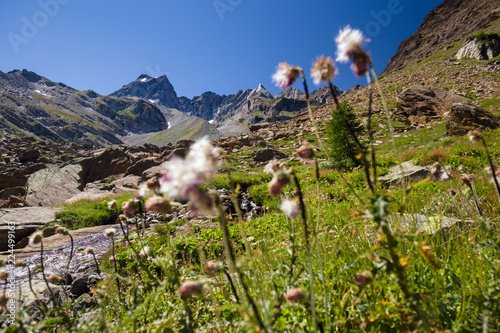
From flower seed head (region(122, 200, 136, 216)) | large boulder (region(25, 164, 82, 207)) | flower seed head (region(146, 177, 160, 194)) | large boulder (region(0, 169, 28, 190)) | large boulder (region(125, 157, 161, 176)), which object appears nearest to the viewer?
flower seed head (region(146, 177, 160, 194))

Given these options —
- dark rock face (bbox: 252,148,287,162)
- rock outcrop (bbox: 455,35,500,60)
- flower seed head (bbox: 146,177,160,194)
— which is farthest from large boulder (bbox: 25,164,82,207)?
rock outcrop (bbox: 455,35,500,60)

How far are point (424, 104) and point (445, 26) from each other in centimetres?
6885

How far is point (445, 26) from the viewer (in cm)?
6988

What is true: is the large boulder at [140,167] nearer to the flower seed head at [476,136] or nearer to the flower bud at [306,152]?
the flower bud at [306,152]

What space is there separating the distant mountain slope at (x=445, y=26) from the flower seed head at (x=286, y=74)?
80.3 m

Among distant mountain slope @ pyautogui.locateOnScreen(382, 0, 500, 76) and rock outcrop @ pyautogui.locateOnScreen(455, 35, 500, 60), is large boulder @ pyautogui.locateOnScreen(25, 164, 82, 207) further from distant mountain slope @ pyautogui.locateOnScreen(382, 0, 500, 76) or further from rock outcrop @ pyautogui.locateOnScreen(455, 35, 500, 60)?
distant mountain slope @ pyautogui.locateOnScreen(382, 0, 500, 76)

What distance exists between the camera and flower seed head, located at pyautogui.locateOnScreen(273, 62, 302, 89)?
1.43 metres

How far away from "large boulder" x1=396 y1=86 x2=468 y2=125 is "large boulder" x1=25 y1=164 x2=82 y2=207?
3418cm

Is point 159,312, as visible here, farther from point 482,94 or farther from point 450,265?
point 482,94

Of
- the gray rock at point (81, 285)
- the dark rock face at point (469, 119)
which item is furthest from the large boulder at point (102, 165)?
the dark rock face at point (469, 119)

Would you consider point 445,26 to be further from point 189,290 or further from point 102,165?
point 189,290

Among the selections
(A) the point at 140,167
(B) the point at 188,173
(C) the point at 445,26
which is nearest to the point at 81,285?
(B) the point at 188,173

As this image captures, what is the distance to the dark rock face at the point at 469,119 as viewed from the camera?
46.9 feet

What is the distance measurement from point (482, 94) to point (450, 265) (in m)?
34.6
